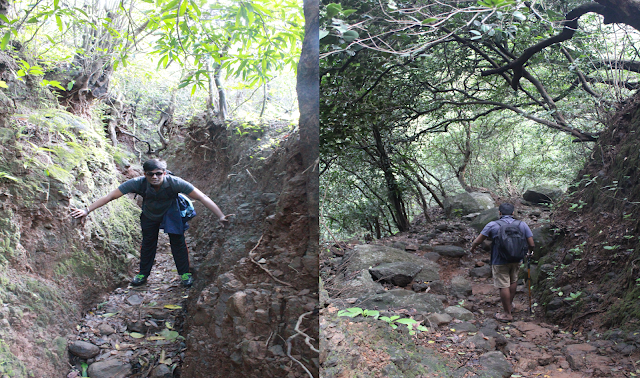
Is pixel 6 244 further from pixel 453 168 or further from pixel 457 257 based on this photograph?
pixel 453 168

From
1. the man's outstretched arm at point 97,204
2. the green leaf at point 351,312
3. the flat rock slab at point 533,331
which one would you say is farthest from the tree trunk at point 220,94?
the flat rock slab at point 533,331

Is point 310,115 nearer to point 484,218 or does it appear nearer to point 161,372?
A: point 161,372

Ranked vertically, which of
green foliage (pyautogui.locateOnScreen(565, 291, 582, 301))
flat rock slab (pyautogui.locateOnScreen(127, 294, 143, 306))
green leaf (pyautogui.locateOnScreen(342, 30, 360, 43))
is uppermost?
green leaf (pyautogui.locateOnScreen(342, 30, 360, 43))

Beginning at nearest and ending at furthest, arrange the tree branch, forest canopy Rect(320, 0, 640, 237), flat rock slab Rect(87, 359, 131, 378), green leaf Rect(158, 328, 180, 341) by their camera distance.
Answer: flat rock slab Rect(87, 359, 131, 378), green leaf Rect(158, 328, 180, 341), forest canopy Rect(320, 0, 640, 237), the tree branch

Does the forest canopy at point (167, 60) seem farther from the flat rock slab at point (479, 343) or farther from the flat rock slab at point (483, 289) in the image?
the flat rock slab at point (483, 289)

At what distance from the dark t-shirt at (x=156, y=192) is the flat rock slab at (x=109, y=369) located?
42 cm

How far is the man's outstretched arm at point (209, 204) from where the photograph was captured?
3.40 feet

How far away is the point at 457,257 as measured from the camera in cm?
361

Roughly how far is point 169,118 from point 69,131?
0.30 m

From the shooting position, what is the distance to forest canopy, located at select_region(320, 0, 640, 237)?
255 cm

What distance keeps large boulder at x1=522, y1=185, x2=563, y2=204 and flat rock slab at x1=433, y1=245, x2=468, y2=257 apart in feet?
3.26

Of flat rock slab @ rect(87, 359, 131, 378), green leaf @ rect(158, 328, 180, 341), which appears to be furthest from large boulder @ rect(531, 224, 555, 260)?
flat rock slab @ rect(87, 359, 131, 378)

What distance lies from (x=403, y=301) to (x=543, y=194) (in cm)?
230

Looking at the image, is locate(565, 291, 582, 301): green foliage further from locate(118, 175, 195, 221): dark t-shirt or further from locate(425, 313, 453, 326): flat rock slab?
locate(118, 175, 195, 221): dark t-shirt
